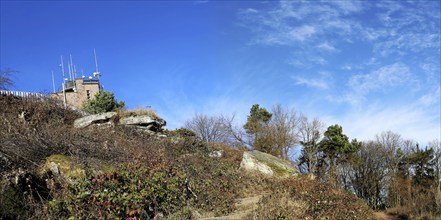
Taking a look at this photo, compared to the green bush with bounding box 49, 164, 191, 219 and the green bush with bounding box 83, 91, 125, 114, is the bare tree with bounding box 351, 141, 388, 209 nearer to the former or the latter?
the green bush with bounding box 83, 91, 125, 114

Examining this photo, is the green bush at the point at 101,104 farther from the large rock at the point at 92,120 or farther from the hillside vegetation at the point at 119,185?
the hillside vegetation at the point at 119,185

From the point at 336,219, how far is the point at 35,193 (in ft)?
22.3

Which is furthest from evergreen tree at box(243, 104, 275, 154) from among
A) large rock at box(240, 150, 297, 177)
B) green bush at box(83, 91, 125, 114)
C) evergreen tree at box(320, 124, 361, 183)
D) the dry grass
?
large rock at box(240, 150, 297, 177)

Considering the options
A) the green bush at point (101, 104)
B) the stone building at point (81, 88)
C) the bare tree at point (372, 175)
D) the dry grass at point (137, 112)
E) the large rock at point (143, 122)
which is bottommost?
the bare tree at point (372, 175)

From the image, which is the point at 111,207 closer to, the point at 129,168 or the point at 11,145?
the point at 129,168

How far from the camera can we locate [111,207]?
281 inches

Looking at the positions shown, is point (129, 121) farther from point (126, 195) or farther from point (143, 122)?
point (126, 195)

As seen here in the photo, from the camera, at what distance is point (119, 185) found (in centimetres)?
810

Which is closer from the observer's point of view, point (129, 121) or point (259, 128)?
point (129, 121)

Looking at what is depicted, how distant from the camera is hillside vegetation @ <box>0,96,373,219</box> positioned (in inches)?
271

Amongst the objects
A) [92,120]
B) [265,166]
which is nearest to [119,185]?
[265,166]

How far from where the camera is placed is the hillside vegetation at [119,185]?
687 cm

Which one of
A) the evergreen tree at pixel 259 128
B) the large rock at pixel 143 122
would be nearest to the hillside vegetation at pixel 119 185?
the large rock at pixel 143 122

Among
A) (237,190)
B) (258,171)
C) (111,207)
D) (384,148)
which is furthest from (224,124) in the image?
(111,207)
